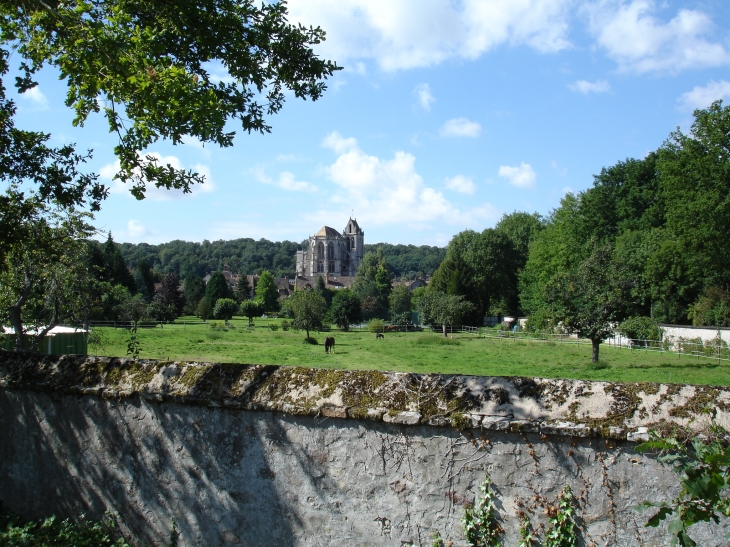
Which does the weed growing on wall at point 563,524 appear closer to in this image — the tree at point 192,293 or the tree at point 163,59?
the tree at point 163,59

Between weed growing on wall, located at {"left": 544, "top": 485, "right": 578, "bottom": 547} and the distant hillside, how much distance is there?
497 ft

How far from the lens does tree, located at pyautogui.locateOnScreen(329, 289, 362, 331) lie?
6445 centimetres

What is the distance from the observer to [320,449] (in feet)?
11.6

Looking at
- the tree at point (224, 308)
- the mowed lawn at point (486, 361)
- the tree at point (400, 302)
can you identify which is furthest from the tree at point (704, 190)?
the tree at point (400, 302)

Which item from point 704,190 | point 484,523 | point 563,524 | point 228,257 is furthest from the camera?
point 228,257

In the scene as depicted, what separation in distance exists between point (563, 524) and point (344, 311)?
203 ft

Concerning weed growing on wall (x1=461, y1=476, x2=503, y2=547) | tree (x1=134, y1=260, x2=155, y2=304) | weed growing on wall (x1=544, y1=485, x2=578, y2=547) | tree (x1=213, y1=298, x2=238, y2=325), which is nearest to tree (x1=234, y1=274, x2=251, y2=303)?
tree (x1=134, y1=260, x2=155, y2=304)

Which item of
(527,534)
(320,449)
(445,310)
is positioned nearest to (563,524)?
(527,534)

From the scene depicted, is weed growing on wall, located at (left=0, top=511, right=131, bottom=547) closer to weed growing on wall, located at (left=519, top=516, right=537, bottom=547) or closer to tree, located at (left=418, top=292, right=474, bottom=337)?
weed growing on wall, located at (left=519, top=516, right=537, bottom=547)

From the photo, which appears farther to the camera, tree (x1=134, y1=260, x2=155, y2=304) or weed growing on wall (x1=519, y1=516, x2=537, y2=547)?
tree (x1=134, y1=260, x2=155, y2=304)

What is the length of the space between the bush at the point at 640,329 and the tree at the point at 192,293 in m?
58.2

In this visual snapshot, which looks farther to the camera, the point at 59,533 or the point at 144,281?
the point at 144,281

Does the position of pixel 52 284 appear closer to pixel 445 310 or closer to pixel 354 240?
pixel 445 310

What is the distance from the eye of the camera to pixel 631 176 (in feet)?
168
